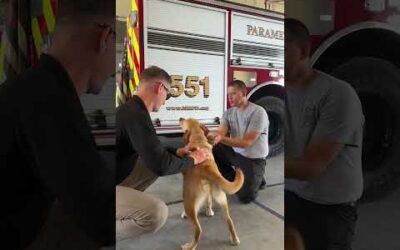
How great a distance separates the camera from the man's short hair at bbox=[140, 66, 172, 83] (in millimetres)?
1076

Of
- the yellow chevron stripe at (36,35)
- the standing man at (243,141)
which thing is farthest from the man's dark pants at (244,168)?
the yellow chevron stripe at (36,35)

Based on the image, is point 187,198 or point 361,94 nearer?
point 361,94

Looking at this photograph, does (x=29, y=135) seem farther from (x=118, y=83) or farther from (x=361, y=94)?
(x=361, y=94)

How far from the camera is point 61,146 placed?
3.51ft

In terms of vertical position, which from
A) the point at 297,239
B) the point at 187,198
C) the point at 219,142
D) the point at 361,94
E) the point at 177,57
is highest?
the point at 177,57

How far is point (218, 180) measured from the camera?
3.71ft

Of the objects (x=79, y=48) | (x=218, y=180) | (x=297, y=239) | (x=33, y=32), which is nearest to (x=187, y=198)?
(x=218, y=180)

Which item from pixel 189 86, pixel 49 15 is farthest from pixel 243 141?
pixel 49 15

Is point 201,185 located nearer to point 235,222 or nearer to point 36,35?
point 235,222

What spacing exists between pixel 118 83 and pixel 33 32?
298 mm

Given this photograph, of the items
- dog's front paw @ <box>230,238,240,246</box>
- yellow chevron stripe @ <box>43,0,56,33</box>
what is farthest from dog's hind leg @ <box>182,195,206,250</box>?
yellow chevron stripe @ <box>43,0,56,33</box>

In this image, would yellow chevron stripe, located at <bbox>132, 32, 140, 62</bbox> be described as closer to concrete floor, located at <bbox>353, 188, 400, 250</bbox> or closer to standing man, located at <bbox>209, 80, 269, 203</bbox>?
standing man, located at <bbox>209, 80, 269, 203</bbox>

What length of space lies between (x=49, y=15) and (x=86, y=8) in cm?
11

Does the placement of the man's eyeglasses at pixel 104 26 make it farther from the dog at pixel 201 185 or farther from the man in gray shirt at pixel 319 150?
the man in gray shirt at pixel 319 150
